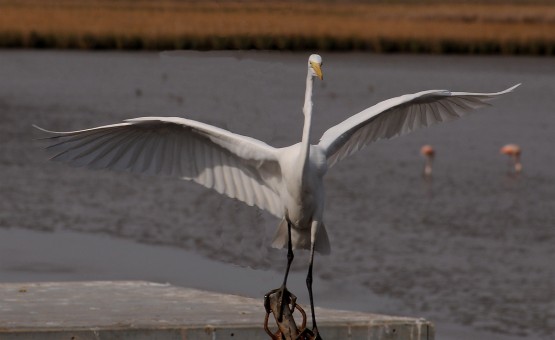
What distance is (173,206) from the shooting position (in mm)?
13383

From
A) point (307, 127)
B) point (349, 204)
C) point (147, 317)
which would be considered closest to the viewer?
point (307, 127)

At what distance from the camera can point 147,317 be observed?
6.27 meters

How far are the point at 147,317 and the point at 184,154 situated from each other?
2.57ft

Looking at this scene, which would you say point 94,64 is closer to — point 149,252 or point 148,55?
point 148,55

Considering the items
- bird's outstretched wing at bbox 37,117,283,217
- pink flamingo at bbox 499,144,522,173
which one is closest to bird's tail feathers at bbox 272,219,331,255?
bird's outstretched wing at bbox 37,117,283,217

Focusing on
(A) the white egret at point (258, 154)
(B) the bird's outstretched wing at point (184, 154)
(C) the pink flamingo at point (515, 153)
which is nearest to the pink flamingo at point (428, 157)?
(C) the pink flamingo at point (515, 153)

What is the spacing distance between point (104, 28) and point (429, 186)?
16697 mm

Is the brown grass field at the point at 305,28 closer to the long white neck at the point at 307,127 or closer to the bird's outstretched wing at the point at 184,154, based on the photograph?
the bird's outstretched wing at the point at 184,154

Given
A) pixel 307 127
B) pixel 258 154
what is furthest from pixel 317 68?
pixel 258 154

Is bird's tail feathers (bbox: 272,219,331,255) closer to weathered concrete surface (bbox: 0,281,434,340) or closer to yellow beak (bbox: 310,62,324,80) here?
weathered concrete surface (bbox: 0,281,434,340)

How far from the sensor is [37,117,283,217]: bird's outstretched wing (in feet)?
19.9

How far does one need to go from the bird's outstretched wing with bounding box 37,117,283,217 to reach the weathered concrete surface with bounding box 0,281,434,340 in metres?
0.58

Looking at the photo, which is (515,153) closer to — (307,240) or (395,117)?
(395,117)

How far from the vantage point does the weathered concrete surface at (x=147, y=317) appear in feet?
19.4
